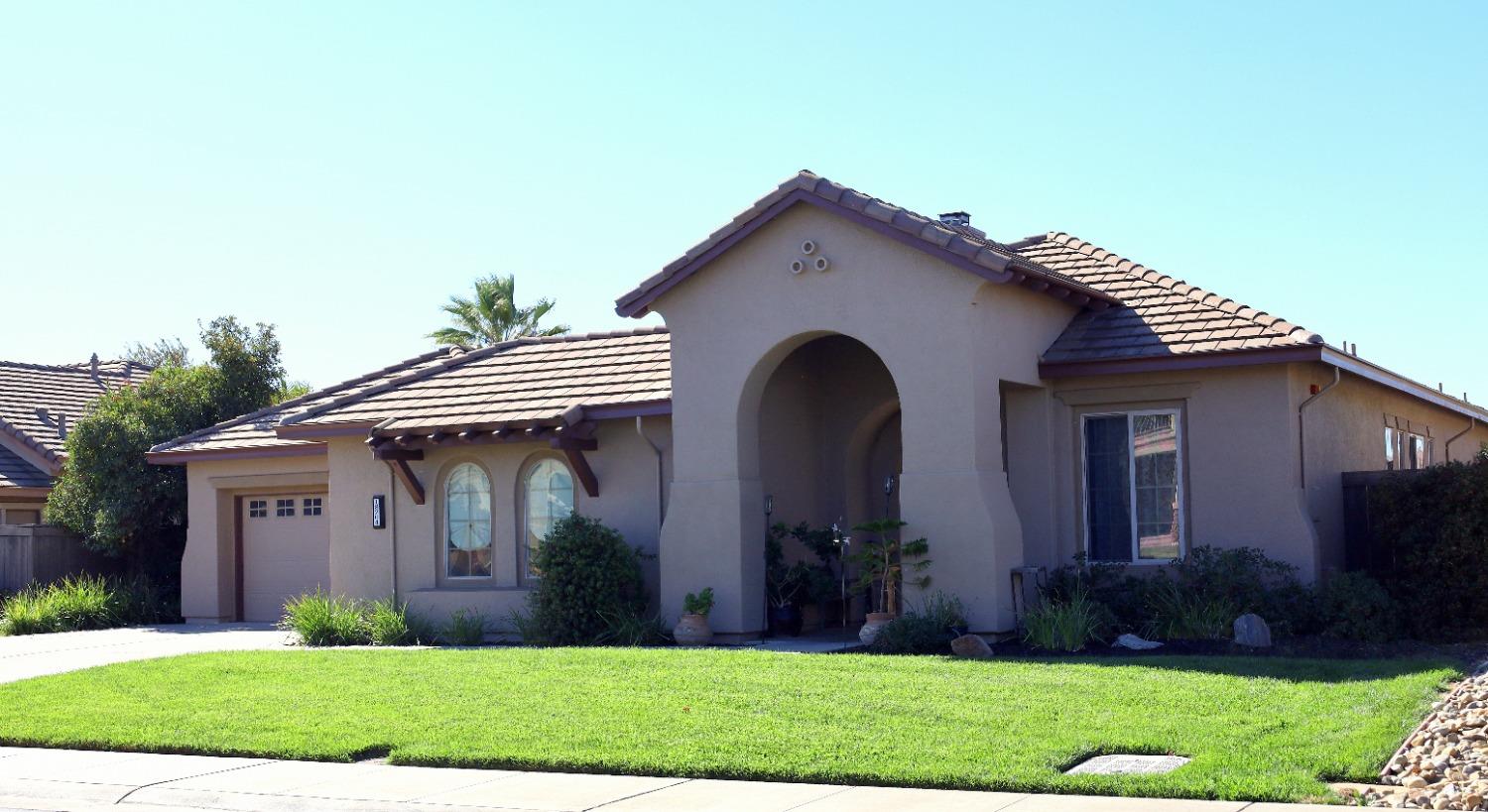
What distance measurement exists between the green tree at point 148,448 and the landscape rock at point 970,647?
50.1ft

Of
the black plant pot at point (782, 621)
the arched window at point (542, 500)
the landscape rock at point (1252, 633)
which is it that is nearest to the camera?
the landscape rock at point (1252, 633)

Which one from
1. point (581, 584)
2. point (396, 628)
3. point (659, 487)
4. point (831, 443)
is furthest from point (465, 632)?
point (831, 443)

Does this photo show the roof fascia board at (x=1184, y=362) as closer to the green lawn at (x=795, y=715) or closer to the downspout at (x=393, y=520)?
the green lawn at (x=795, y=715)

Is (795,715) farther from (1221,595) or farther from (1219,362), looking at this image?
(1219,362)

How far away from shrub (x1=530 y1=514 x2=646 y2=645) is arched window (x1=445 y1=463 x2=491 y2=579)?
7.20 feet

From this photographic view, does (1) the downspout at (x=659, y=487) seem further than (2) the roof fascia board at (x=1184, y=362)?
Yes

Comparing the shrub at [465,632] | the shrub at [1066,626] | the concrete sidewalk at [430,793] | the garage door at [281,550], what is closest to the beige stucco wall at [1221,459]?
the shrub at [1066,626]

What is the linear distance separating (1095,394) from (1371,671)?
5671 millimetres

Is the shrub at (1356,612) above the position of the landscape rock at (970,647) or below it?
above

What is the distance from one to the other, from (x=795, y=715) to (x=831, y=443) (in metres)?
8.88

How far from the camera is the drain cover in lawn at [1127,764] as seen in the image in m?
9.32

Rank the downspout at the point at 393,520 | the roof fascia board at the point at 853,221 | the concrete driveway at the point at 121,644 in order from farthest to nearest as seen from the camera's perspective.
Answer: the downspout at the point at 393,520 < the concrete driveway at the point at 121,644 < the roof fascia board at the point at 853,221

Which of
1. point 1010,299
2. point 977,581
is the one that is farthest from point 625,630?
point 1010,299

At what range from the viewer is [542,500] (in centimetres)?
2016
